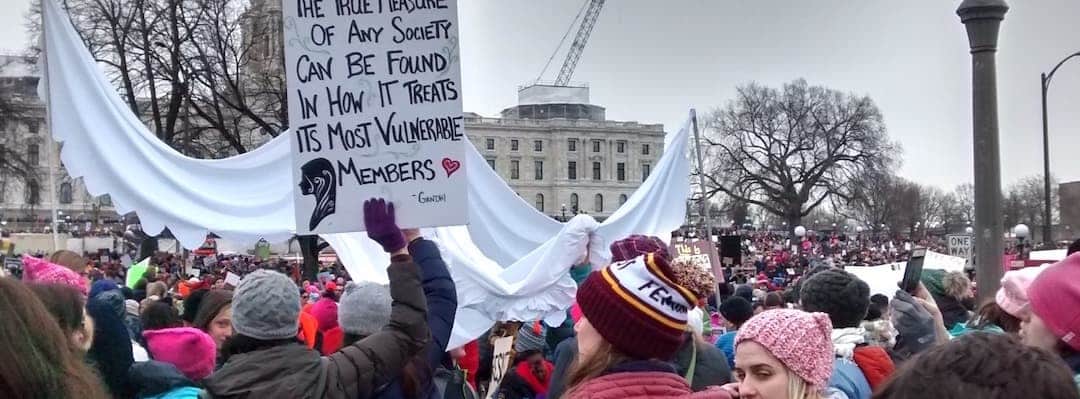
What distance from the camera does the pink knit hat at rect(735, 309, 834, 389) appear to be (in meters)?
2.92

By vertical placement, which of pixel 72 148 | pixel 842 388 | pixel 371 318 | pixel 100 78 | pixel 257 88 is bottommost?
pixel 842 388

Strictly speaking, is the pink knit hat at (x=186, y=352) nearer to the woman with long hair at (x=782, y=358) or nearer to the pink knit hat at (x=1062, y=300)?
the woman with long hair at (x=782, y=358)

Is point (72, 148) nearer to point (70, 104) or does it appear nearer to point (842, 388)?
point (70, 104)

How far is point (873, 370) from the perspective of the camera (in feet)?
12.5

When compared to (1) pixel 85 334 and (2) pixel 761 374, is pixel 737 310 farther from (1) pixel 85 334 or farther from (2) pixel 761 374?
(1) pixel 85 334

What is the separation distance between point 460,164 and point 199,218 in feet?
6.60

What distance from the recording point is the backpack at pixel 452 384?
15.0 ft

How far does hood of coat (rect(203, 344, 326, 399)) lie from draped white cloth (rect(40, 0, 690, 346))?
2.09 m

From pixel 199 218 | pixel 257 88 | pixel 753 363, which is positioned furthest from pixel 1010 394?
pixel 257 88

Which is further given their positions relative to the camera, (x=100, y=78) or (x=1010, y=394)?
(x=100, y=78)

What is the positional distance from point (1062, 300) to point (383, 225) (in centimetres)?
218

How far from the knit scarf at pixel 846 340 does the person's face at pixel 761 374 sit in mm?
955

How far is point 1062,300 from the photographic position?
2869mm

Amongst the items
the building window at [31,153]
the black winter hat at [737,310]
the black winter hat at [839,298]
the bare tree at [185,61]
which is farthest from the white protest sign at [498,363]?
the building window at [31,153]
